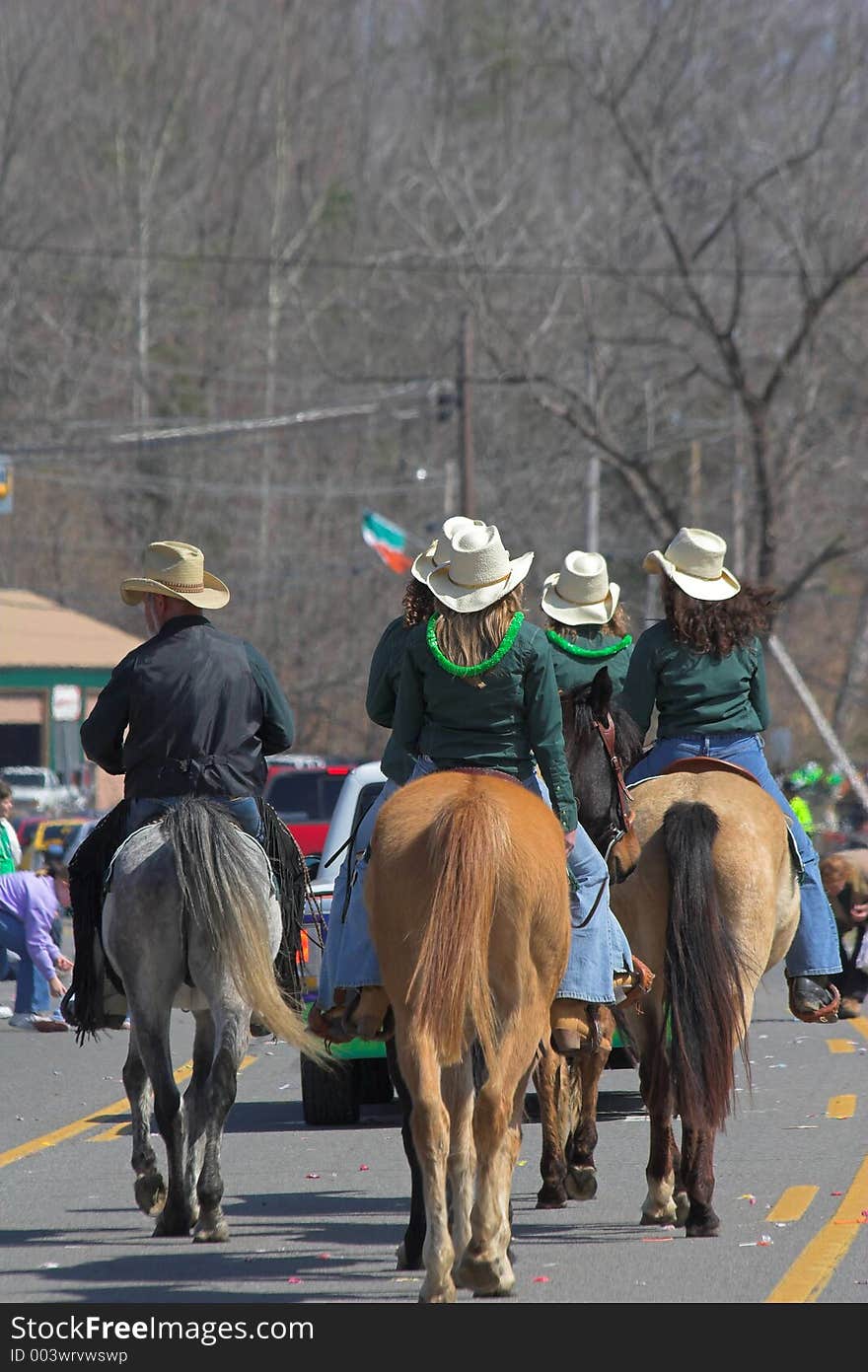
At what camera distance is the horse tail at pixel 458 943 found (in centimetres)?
645

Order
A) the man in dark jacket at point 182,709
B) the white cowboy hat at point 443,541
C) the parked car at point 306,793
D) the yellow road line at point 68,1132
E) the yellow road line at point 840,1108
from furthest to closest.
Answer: the parked car at point 306,793
the yellow road line at point 840,1108
the yellow road line at point 68,1132
the man in dark jacket at point 182,709
the white cowboy hat at point 443,541

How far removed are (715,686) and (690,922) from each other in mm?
1219

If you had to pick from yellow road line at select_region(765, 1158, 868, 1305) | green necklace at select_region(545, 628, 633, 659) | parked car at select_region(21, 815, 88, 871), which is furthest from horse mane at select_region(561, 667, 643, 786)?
parked car at select_region(21, 815, 88, 871)

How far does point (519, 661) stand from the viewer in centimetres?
711

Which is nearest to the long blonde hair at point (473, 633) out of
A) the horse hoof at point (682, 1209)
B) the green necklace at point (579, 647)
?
the green necklace at point (579, 647)

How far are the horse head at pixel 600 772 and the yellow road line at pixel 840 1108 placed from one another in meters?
3.62

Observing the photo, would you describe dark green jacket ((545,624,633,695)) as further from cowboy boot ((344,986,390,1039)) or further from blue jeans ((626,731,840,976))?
cowboy boot ((344,986,390,1039))

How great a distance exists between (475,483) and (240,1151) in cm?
4643

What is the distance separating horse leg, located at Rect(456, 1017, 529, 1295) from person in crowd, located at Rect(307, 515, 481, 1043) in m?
0.84

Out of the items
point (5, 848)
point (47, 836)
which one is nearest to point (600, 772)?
point (5, 848)

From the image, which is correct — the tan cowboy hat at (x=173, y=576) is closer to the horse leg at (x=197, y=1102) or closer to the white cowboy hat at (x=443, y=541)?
the white cowboy hat at (x=443, y=541)

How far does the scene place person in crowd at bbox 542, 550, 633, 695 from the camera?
29.1ft

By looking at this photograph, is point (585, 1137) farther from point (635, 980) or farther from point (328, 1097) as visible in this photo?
point (328, 1097)

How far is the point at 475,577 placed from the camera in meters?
7.15
